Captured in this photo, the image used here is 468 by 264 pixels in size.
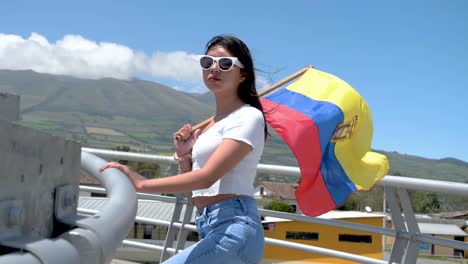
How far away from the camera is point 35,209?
147cm

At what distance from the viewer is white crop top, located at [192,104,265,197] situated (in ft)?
7.14

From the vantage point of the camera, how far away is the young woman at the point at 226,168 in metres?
2.07

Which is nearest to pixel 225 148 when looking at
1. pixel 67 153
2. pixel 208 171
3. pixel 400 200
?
pixel 208 171

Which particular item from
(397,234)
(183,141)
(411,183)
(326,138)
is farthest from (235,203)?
(326,138)

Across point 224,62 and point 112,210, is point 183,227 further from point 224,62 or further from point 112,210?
point 112,210

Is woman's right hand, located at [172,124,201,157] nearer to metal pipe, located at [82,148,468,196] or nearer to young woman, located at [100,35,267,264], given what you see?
young woman, located at [100,35,267,264]

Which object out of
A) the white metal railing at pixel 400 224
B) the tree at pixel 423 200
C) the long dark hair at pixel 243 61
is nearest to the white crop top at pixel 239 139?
the long dark hair at pixel 243 61

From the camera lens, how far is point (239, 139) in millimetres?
2139

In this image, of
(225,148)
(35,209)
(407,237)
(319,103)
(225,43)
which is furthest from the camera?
(319,103)

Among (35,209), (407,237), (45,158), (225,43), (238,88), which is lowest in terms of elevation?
(407,237)

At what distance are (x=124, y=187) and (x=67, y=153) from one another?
10.6 inches

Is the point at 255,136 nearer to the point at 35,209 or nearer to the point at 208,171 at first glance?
the point at 208,171

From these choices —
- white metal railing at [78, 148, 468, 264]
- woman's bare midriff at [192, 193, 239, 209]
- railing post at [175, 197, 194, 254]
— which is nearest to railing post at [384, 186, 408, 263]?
white metal railing at [78, 148, 468, 264]

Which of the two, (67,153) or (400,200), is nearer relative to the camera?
(67,153)
